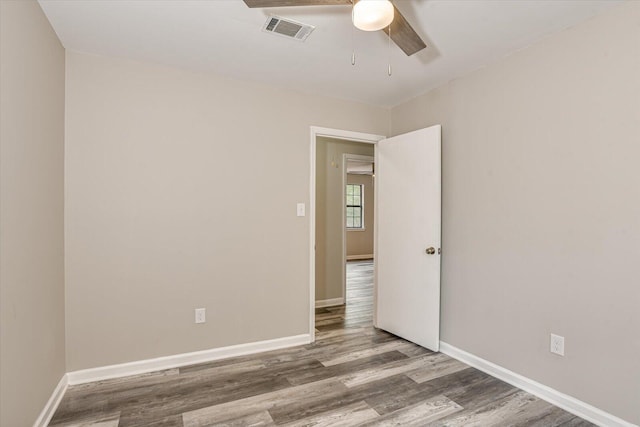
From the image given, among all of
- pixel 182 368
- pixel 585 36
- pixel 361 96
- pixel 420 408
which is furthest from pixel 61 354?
pixel 585 36

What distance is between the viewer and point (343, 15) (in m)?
2.05

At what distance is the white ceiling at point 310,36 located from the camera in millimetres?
1978

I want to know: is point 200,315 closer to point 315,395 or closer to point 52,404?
point 52,404

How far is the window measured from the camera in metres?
9.52

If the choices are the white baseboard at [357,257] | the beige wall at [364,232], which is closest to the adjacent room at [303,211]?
the white baseboard at [357,257]

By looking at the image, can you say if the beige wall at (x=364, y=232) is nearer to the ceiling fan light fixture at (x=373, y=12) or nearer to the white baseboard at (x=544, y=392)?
the white baseboard at (x=544, y=392)

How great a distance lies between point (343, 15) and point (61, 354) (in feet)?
9.72

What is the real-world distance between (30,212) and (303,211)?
2.05m

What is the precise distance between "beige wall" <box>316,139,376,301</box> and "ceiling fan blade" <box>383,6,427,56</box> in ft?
9.13

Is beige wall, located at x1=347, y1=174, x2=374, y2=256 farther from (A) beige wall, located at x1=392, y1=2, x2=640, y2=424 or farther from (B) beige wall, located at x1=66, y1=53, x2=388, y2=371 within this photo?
(A) beige wall, located at x1=392, y1=2, x2=640, y2=424

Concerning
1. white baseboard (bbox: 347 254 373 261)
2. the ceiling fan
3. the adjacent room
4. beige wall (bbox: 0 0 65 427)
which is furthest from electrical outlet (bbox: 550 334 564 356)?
white baseboard (bbox: 347 254 373 261)

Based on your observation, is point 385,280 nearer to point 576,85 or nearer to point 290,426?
point 290,426

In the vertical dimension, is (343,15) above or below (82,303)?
above

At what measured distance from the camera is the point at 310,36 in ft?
7.56
